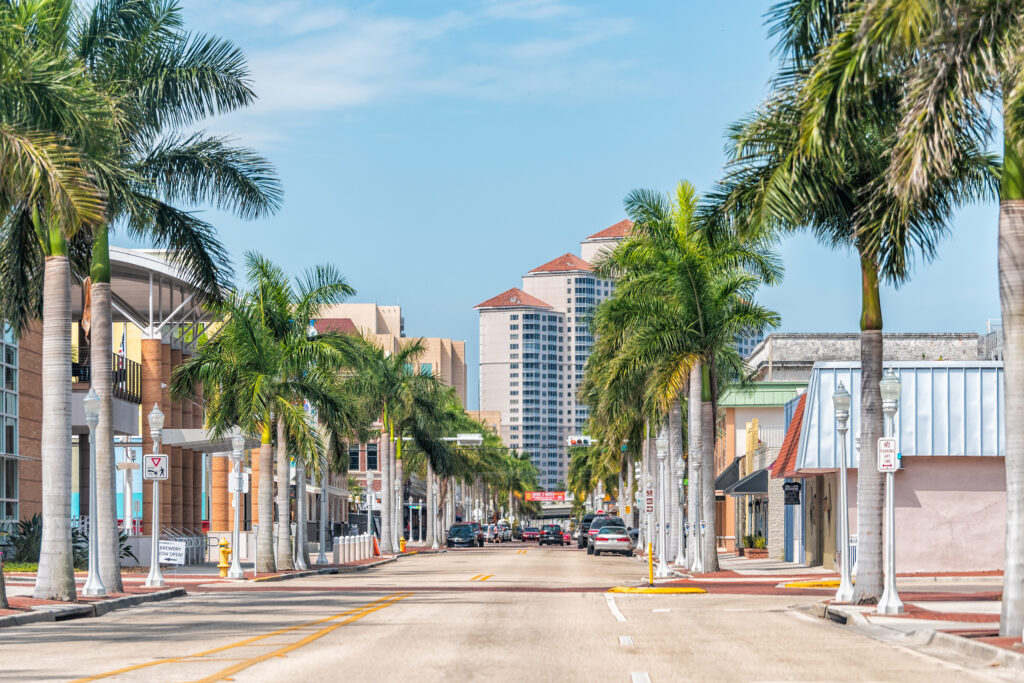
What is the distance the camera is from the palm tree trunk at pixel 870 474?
2311 centimetres

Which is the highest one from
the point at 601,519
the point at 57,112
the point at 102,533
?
the point at 57,112

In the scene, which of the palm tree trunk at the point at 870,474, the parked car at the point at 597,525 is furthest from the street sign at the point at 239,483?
the parked car at the point at 597,525

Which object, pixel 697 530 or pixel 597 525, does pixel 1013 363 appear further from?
pixel 597 525

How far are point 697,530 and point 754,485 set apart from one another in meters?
12.6

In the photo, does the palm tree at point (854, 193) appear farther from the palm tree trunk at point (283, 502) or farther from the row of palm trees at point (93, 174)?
the palm tree trunk at point (283, 502)

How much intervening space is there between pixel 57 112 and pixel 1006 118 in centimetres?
1386

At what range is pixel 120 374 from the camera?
50.1 metres

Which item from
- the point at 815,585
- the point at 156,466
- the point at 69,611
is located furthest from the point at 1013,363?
the point at 156,466

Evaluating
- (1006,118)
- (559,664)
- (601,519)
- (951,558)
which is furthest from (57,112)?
(601,519)

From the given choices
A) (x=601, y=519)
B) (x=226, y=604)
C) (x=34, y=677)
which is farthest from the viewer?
(x=601, y=519)

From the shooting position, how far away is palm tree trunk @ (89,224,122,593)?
2784 centimetres

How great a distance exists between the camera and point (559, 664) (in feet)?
47.0

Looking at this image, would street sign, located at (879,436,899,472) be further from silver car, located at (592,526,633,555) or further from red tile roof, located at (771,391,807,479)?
silver car, located at (592,526,633,555)

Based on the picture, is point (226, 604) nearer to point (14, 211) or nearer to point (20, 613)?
point (20, 613)
